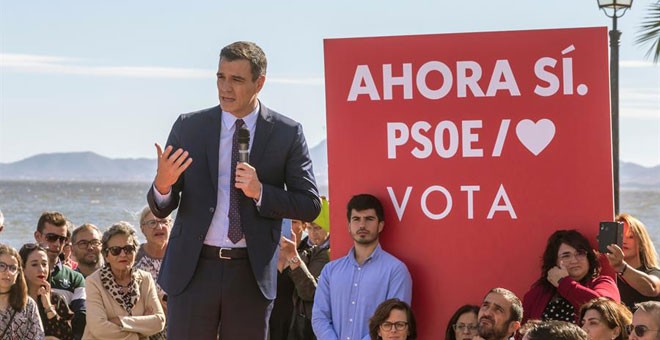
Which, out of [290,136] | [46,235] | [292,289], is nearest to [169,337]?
[290,136]

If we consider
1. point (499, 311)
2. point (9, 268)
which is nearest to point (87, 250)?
point (9, 268)

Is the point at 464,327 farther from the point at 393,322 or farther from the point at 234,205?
the point at 234,205

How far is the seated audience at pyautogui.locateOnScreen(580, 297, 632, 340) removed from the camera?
6.55 meters

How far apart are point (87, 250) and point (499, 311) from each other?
4.41 meters

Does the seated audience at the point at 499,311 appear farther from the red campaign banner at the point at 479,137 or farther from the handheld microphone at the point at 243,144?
the handheld microphone at the point at 243,144

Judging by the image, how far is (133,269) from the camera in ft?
28.4

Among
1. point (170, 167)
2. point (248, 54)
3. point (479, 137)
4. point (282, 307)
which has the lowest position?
point (282, 307)

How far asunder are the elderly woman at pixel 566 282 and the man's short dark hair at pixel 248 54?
6.10 ft

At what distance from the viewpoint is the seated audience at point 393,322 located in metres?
6.74

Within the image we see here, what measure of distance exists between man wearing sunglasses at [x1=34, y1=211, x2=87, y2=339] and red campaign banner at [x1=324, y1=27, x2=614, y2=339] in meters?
3.12

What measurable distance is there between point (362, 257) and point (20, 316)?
2.62m

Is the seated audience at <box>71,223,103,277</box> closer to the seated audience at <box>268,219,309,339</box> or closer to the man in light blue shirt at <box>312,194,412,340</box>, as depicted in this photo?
the seated audience at <box>268,219,309,339</box>

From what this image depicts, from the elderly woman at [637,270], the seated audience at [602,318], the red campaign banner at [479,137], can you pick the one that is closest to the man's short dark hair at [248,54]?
the red campaign banner at [479,137]

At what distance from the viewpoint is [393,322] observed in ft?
22.6
